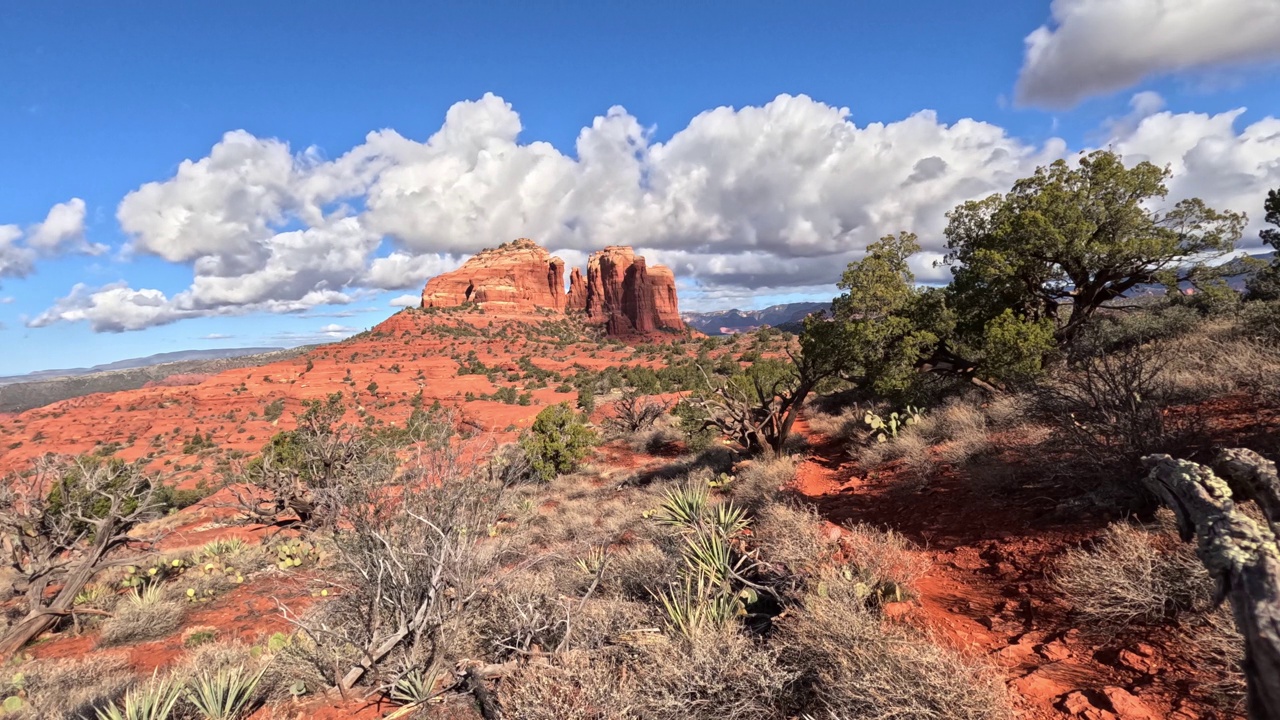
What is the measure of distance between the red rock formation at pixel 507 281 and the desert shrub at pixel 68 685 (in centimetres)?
9473

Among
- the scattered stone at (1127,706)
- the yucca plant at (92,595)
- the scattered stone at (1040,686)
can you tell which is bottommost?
the yucca plant at (92,595)

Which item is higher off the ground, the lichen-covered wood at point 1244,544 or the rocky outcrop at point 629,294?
the rocky outcrop at point 629,294

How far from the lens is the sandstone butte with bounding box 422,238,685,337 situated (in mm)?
102875

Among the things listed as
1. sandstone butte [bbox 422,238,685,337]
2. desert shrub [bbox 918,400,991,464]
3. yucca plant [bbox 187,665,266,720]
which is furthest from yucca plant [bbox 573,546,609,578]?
sandstone butte [bbox 422,238,685,337]

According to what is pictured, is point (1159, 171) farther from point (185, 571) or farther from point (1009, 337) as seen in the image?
point (185, 571)

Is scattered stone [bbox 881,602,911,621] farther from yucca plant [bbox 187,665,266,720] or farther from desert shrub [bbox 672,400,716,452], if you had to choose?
desert shrub [bbox 672,400,716,452]

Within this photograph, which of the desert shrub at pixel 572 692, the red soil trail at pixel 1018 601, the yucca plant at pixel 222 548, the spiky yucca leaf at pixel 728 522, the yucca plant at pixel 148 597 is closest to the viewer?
the red soil trail at pixel 1018 601

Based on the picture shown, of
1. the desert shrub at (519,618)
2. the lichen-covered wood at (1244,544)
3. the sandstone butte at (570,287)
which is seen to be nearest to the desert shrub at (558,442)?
the desert shrub at (519,618)

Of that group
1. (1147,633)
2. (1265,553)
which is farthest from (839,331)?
(1265,553)

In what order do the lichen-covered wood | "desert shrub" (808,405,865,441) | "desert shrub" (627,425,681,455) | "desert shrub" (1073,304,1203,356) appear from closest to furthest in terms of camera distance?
the lichen-covered wood < "desert shrub" (1073,304,1203,356) < "desert shrub" (808,405,865,441) < "desert shrub" (627,425,681,455)

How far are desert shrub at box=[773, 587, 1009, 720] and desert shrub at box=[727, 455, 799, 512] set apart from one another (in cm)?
506

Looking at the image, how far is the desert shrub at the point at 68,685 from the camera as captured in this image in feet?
16.9

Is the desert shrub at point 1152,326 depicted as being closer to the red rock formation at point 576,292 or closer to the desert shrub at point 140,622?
the desert shrub at point 140,622

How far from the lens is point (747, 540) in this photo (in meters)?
6.92
